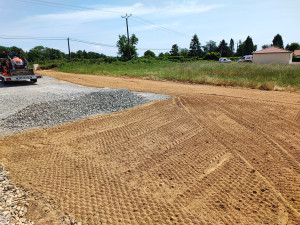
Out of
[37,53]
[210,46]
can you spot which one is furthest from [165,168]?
[37,53]

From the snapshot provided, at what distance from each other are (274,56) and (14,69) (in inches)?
1492

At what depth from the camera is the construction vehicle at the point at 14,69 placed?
13.7 meters

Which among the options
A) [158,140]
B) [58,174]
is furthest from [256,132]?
[58,174]

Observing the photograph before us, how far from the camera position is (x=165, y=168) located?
4508 mm

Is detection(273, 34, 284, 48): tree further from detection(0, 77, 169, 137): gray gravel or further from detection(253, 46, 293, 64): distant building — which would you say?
detection(0, 77, 169, 137): gray gravel

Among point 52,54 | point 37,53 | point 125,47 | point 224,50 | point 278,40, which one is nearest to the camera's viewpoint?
point 125,47

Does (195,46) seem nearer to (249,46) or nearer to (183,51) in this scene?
(183,51)

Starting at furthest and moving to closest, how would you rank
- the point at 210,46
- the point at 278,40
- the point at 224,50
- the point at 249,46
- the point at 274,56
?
the point at 210,46 < the point at 278,40 < the point at 224,50 < the point at 249,46 < the point at 274,56

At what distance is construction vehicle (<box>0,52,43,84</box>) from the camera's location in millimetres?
13695

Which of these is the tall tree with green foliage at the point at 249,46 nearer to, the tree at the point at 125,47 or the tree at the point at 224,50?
the tree at the point at 224,50

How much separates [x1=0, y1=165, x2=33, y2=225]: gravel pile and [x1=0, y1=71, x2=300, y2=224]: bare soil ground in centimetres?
15

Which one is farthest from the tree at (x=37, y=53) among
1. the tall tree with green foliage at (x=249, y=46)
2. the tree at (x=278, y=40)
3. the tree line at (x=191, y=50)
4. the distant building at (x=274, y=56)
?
the tree at (x=278, y=40)

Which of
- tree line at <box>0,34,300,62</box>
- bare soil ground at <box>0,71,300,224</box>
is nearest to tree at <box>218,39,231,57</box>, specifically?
tree line at <box>0,34,300,62</box>

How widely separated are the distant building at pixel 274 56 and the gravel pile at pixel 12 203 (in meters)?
41.7
